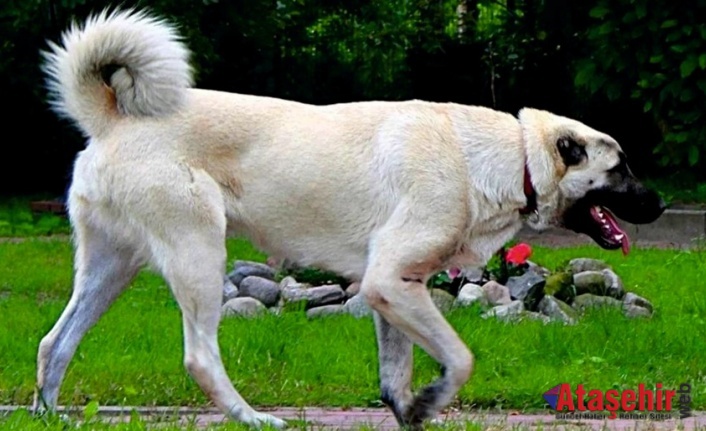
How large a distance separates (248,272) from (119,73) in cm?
341

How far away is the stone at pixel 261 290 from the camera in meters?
8.26

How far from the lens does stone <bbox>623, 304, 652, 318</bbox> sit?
763 centimetres

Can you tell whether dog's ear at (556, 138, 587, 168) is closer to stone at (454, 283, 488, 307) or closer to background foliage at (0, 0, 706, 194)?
stone at (454, 283, 488, 307)

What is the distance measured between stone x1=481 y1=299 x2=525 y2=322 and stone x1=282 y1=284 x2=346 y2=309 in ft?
3.23

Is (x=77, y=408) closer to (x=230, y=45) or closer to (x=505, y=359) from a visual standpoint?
(x=505, y=359)

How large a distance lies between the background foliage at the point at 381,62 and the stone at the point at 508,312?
5.42 metres

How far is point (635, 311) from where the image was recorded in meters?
7.70

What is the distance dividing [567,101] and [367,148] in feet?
31.4

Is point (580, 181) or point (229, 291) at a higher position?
point (580, 181)

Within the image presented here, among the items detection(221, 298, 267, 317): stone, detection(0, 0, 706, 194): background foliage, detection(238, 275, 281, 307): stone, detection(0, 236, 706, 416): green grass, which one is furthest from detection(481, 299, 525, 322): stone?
detection(0, 0, 706, 194): background foliage

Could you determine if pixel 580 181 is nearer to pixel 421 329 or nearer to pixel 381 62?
pixel 421 329

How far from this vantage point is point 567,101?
1480cm

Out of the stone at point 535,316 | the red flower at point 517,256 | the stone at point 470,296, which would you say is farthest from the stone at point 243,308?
the red flower at point 517,256

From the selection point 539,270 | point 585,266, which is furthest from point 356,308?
point 585,266
